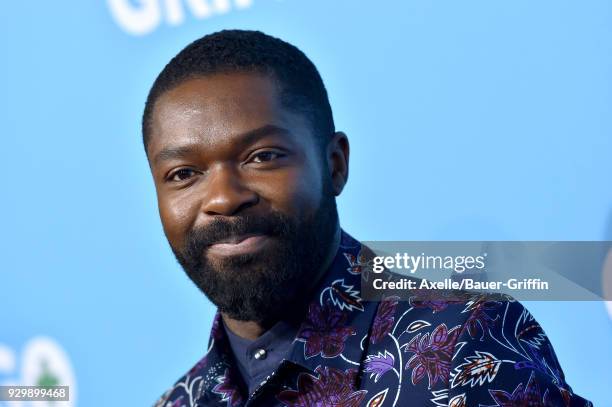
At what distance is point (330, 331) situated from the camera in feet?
3.64

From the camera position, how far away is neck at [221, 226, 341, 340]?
1.14 meters

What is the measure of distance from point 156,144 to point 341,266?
0.86ft

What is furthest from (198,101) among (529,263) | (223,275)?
(529,263)

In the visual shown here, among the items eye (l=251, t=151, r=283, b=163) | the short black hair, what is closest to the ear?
the short black hair

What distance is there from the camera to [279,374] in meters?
1.08

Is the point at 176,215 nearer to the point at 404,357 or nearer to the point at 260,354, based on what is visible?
the point at 260,354

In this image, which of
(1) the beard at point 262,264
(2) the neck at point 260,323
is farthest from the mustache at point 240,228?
(2) the neck at point 260,323

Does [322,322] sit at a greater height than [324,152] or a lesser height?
lesser

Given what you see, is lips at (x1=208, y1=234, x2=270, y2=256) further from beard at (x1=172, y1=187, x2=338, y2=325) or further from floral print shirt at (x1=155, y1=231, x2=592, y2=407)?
floral print shirt at (x1=155, y1=231, x2=592, y2=407)

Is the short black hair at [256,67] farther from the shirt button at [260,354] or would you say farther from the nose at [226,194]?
the shirt button at [260,354]

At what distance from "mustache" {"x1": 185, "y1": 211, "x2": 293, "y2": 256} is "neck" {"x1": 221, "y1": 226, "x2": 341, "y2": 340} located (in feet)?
0.34

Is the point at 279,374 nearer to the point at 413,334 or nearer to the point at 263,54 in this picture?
the point at 413,334

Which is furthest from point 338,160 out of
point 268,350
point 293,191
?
point 268,350

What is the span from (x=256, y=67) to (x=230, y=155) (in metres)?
0.12
